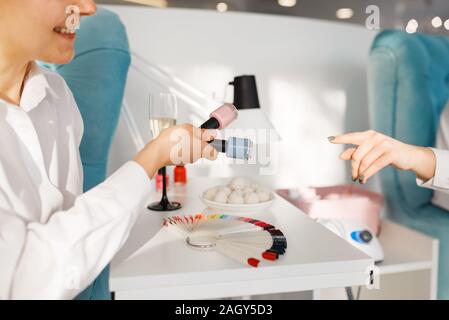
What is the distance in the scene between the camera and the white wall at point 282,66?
125 centimetres

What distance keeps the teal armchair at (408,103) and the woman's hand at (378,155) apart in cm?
68

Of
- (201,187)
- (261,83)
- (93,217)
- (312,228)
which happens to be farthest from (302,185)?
(93,217)

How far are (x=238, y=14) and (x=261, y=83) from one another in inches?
10.1

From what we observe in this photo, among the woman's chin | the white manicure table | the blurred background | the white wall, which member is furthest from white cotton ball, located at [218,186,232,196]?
the blurred background

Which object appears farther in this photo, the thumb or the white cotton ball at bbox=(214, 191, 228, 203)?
the white cotton ball at bbox=(214, 191, 228, 203)

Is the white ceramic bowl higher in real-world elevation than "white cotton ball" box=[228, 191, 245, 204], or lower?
lower

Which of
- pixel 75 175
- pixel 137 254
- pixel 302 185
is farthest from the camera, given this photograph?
pixel 302 185

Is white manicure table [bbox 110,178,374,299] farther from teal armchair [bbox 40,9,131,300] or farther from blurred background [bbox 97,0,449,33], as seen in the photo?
blurred background [bbox 97,0,449,33]

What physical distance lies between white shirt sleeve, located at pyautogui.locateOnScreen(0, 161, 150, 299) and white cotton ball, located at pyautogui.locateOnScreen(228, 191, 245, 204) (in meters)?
0.31

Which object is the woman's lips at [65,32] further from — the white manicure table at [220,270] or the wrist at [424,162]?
the wrist at [424,162]

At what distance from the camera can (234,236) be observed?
63 centimetres

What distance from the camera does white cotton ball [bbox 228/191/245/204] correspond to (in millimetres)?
775

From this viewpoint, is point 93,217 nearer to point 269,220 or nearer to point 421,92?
point 269,220

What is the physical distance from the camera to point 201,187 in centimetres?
105
